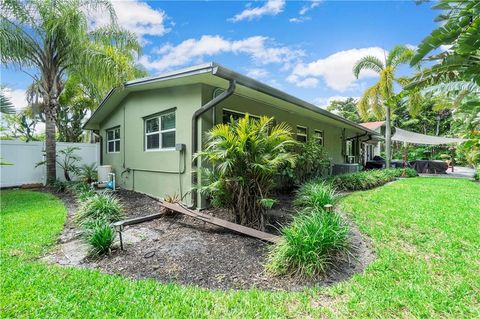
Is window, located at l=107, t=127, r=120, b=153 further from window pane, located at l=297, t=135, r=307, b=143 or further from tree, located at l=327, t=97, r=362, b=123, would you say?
tree, located at l=327, t=97, r=362, b=123

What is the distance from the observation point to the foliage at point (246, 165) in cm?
484

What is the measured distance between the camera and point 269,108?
886 cm

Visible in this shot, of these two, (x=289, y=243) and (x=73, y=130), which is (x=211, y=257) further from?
(x=73, y=130)

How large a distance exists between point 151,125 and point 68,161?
254 inches

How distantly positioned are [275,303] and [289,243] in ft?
3.43

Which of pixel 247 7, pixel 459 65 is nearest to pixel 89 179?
pixel 247 7

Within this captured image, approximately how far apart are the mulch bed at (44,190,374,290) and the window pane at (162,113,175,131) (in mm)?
3126

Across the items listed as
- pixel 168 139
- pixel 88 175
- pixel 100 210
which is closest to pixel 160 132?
pixel 168 139

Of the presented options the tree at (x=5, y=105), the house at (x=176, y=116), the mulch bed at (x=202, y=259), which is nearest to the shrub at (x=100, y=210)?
the mulch bed at (x=202, y=259)

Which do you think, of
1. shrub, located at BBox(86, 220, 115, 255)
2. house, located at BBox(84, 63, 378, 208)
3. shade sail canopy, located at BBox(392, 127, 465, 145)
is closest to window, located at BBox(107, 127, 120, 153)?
house, located at BBox(84, 63, 378, 208)

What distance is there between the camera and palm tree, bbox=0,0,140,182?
8758 millimetres

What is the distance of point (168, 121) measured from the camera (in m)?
7.64

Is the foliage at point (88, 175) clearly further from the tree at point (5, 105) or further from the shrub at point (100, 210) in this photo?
the tree at point (5, 105)

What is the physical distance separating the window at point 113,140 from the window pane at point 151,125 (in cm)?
323
